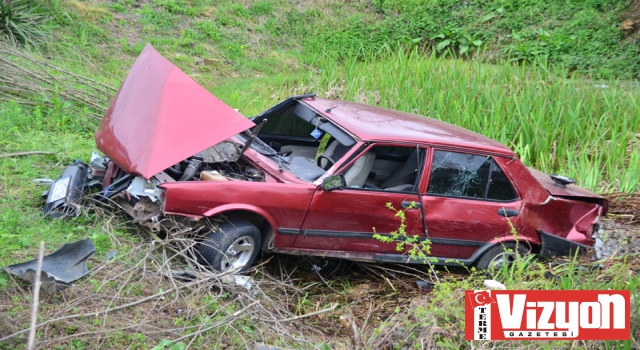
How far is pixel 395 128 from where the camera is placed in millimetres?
5660

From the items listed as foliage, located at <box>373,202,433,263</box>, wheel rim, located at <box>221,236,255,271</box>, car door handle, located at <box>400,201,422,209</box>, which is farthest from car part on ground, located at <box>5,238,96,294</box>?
car door handle, located at <box>400,201,422,209</box>

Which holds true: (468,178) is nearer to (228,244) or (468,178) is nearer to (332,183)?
(332,183)

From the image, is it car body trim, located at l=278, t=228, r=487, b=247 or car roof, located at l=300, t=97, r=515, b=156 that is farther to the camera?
car roof, located at l=300, t=97, r=515, b=156

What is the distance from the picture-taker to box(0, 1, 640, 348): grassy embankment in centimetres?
439

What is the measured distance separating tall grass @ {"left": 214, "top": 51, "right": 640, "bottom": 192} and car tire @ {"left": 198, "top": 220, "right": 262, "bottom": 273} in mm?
4414

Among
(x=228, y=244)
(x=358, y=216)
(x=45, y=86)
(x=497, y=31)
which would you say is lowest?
(x=228, y=244)

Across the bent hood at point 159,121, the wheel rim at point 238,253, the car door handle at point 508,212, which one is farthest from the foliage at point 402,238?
the bent hood at point 159,121

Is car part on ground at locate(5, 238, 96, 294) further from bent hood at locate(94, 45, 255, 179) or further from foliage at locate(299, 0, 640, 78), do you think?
foliage at locate(299, 0, 640, 78)

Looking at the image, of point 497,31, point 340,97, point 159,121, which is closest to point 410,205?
point 159,121

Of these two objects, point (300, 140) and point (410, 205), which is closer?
point (410, 205)

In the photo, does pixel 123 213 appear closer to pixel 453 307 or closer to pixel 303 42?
pixel 453 307

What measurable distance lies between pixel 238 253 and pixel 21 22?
816 cm

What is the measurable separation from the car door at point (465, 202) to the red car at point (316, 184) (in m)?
0.01

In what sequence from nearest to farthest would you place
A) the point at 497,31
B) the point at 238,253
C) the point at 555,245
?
1. the point at 238,253
2. the point at 555,245
3. the point at 497,31
